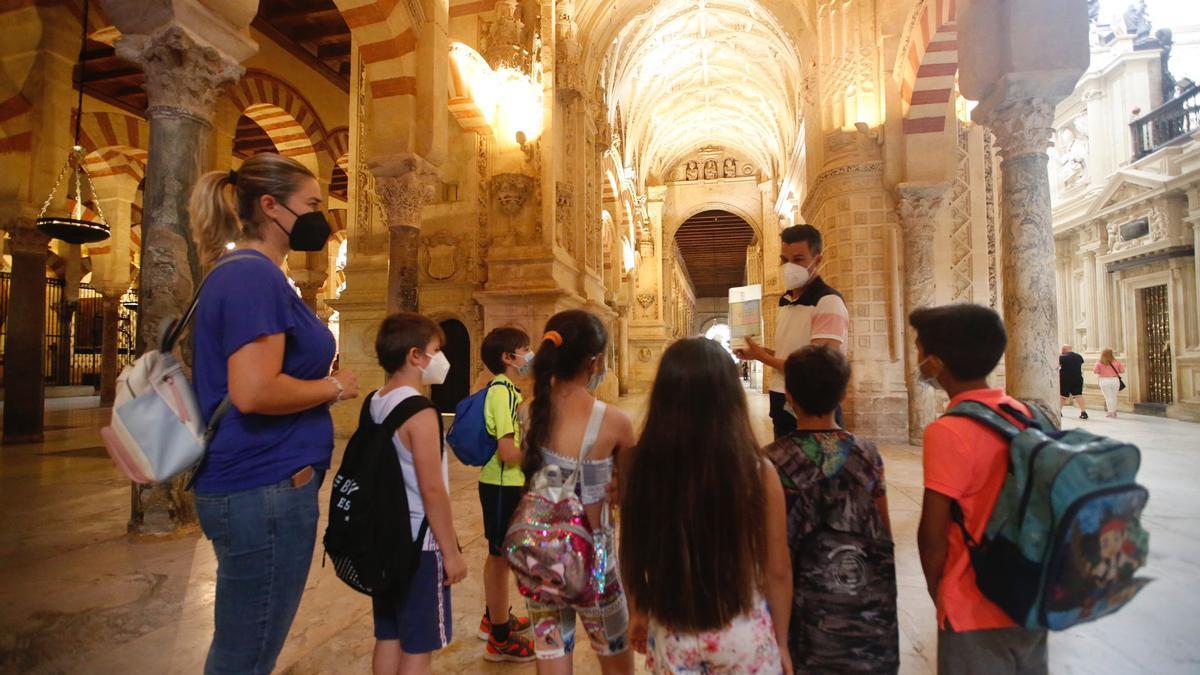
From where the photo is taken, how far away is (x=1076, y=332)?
1572cm

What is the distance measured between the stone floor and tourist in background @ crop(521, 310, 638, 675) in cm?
78

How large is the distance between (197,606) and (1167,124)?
1915cm

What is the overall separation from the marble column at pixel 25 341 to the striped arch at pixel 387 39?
236 inches

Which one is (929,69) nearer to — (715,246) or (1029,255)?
(1029,255)

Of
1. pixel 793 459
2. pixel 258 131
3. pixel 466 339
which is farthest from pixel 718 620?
pixel 258 131

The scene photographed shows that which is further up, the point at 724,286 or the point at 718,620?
the point at 724,286

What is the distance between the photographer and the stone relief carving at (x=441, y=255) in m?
9.79

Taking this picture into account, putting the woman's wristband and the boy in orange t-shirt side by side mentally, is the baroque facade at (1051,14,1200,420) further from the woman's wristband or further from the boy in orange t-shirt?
the woman's wristband

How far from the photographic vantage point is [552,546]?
1495 mm

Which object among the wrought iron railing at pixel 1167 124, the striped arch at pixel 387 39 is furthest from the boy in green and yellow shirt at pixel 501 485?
the wrought iron railing at pixel 1167 124

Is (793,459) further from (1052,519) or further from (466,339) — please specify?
(466,339)

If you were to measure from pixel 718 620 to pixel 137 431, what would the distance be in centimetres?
137

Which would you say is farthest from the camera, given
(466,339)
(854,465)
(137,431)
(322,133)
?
(322,133)

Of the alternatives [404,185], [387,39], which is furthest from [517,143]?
[404,185]
